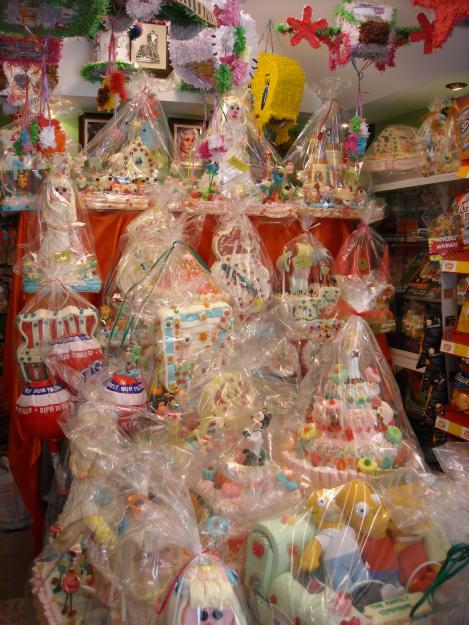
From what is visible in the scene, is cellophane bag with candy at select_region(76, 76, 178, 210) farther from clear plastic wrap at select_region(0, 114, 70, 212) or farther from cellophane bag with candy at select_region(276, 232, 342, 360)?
cellophane bag with candy at select_region(276, 232, 342, 360)

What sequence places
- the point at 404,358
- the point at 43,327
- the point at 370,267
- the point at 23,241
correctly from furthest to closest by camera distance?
the point at 404,358
the point at 370,267
the point at 23,241
the point at 43,327

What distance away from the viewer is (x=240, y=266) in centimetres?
326

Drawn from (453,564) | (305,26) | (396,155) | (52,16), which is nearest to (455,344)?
(396,155)

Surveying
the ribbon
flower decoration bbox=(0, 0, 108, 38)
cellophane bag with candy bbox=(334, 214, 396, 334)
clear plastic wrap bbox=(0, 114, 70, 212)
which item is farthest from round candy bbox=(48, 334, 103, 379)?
the ribbon

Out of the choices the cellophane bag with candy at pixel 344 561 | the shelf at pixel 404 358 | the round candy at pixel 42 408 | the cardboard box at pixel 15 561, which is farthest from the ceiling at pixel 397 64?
the cardboard box at pixel 15 561

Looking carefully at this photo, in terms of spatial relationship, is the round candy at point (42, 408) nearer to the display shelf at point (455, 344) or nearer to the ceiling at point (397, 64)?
the display shelf at point (455, 344)

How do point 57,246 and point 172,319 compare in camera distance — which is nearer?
point 172,319

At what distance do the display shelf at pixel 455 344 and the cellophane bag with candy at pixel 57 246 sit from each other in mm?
1894

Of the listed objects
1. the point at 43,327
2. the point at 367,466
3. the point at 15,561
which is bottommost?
the point at 15,561

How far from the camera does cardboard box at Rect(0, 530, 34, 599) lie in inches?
109

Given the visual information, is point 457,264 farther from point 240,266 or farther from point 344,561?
point 344,561

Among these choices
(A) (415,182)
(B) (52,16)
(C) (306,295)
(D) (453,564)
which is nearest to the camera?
(D) (453,564)

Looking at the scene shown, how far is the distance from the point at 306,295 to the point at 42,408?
1.68 meters

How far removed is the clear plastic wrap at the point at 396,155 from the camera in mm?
3619
